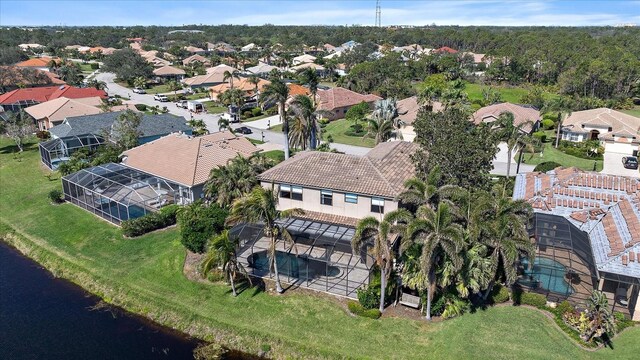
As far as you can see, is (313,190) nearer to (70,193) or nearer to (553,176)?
(553,176)

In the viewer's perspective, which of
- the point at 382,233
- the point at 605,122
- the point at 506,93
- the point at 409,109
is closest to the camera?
the point at 382,233

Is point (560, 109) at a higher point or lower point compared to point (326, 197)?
higher

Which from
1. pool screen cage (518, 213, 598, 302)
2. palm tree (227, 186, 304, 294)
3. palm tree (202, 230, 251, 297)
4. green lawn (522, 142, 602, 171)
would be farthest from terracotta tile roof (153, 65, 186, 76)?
pool screen cage (518, 213, 598, 302)

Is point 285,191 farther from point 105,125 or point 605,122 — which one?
point 605,122

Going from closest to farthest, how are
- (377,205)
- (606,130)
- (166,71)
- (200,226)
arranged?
(200,226) < (377,205) < (606,130) < (166,71)

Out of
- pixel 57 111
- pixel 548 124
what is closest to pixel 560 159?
pixel 548 124

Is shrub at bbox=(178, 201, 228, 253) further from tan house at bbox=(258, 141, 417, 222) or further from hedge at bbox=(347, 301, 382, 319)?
hedge at bbox=(347, 301, 382, 319)

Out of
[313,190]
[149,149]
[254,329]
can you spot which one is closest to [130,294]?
[254,329]
